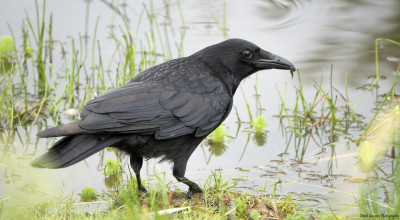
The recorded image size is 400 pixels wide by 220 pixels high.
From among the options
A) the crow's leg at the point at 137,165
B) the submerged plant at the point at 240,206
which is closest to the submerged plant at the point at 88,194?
the crow's leg at the point at 137,165

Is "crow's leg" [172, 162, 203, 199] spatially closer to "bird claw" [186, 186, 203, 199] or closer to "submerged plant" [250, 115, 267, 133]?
"bird claw" [186, 186, 203, 199]

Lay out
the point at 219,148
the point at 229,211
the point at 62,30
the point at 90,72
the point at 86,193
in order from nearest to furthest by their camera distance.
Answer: the point at 229,211, the point at 86,193, the point at 219,148, the point at 90,72, the point at 62,30

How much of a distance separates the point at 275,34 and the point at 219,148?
2914mm

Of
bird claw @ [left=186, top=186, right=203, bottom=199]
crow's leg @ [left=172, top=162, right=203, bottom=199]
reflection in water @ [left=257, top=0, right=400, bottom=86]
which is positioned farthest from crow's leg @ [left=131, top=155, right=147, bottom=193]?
reflection in water @ [left=257, top=0, right=400, bottom=86]

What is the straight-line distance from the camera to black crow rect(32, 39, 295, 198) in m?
4.77

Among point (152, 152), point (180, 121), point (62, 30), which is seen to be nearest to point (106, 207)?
point (152, 152)

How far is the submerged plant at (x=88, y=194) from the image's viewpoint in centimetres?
538

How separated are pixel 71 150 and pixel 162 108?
0.82 meters

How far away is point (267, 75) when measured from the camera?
8383mm

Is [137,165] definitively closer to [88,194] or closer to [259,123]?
[88,194]

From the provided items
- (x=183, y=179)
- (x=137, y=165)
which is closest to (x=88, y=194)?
(x=137, y=165)

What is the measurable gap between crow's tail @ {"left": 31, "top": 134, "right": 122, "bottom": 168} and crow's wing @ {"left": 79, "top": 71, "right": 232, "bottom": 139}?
0.12m

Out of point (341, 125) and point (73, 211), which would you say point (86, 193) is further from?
point (341, 125)

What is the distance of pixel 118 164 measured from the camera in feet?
18.6
